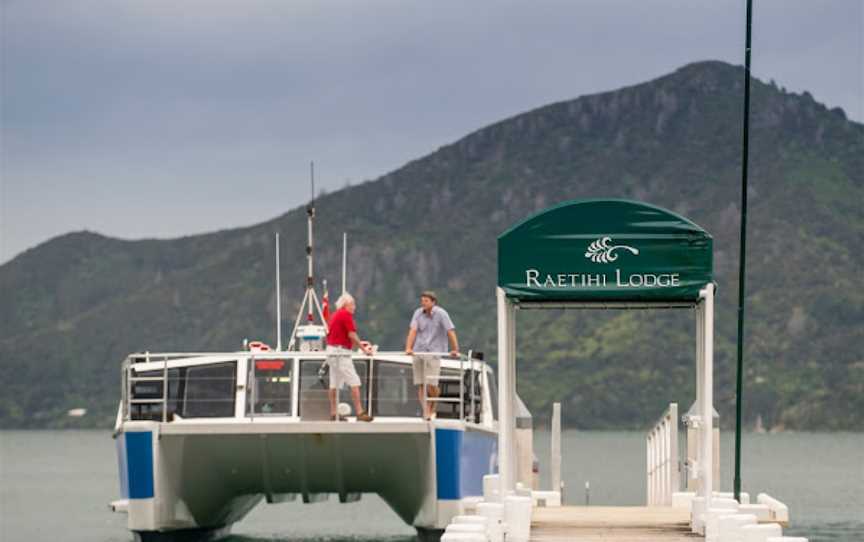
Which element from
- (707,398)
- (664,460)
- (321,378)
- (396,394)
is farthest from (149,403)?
(707,398)

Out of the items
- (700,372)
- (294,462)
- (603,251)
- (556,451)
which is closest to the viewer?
(603,251)

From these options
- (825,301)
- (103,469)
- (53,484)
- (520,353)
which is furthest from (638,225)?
(825,301)

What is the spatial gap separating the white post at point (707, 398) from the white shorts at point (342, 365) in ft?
24.2

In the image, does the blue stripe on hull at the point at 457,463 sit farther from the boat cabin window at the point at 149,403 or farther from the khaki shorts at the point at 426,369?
the boat cabin window at the point at 149,403

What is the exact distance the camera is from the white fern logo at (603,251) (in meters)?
16.6

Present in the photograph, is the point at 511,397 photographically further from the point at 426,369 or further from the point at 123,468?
the point at 123,468

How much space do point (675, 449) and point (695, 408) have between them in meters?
1.60

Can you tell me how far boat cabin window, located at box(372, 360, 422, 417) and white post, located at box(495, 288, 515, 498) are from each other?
25.6 ft

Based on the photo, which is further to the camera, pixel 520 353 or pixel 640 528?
pixel 520 353

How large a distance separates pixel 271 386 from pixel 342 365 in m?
2.22

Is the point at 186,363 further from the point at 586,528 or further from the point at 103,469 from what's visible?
the point at 103,469

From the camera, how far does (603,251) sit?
16.6 metres

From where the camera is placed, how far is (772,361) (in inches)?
7441

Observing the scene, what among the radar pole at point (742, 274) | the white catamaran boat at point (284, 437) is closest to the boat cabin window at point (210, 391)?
the white catamaran boat at point (284, 437)
